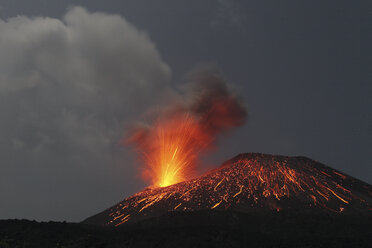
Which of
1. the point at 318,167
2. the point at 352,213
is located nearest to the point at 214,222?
the point at 352,213

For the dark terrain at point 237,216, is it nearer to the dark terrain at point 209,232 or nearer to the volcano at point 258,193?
the dark terrain at point 209,232

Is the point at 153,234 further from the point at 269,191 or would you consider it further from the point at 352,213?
the point at 352,213

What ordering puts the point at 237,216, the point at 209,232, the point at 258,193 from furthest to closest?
the point at 258,193 < the point at 237,216 < the point at 209,232

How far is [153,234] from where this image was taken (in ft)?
135

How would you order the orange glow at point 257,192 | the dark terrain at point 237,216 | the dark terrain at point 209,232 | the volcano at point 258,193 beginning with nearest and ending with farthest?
the dark terrain at point 209,232
the dark terrain at point 237,216
the volcano at point 258,193
the orange glow at point 257,192

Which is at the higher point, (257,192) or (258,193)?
(257,192)

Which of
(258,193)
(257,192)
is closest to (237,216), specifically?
(258,193)

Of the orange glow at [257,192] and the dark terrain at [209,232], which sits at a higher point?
the orange glow at [257,192]

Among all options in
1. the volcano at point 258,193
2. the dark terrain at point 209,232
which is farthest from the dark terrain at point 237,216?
the volcano at point 258,193

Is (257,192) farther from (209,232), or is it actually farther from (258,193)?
(209,232)

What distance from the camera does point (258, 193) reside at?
58.0 m

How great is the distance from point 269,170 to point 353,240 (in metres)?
29.6

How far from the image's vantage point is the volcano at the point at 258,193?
178 ft

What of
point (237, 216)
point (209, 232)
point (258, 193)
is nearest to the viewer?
point (209, 232)
